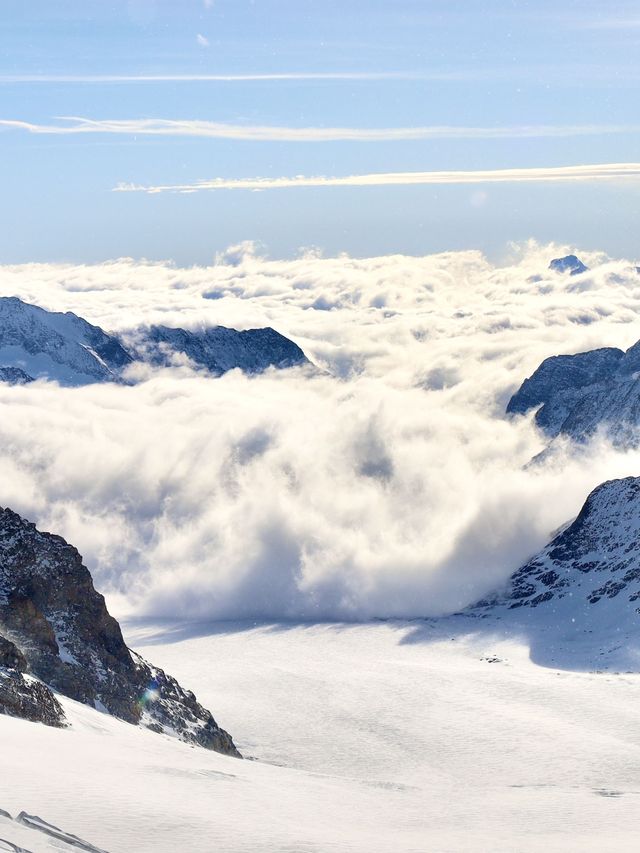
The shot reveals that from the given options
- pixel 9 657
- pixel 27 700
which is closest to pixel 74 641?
pixel 9 657

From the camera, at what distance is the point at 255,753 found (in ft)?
486

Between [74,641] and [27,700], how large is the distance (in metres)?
35.1

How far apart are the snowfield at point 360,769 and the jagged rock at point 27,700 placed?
8.88ft

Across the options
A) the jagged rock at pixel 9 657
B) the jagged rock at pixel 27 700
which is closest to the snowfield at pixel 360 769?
the jagged rock at pixel 27 700

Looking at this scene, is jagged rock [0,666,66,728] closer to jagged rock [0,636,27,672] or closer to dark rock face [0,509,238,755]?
jagged rock [0,636,27,672]

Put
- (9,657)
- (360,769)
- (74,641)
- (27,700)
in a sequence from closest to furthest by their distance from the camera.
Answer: (27,700), (9,657), (74,641), (360,769)

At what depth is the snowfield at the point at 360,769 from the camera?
54031mm

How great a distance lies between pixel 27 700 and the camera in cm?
8425

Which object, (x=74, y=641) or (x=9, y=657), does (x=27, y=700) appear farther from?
(x=74, y=641)

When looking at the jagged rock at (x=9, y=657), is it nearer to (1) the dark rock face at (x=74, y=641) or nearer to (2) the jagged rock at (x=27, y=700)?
(2) the jagged rock at (x=27, y=700)

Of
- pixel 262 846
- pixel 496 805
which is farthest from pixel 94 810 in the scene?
pixel 496 805

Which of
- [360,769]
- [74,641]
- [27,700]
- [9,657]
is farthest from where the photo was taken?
[360,769]

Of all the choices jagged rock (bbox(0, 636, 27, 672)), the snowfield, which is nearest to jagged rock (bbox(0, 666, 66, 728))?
the snowfield

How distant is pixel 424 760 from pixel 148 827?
99235 millimetres
